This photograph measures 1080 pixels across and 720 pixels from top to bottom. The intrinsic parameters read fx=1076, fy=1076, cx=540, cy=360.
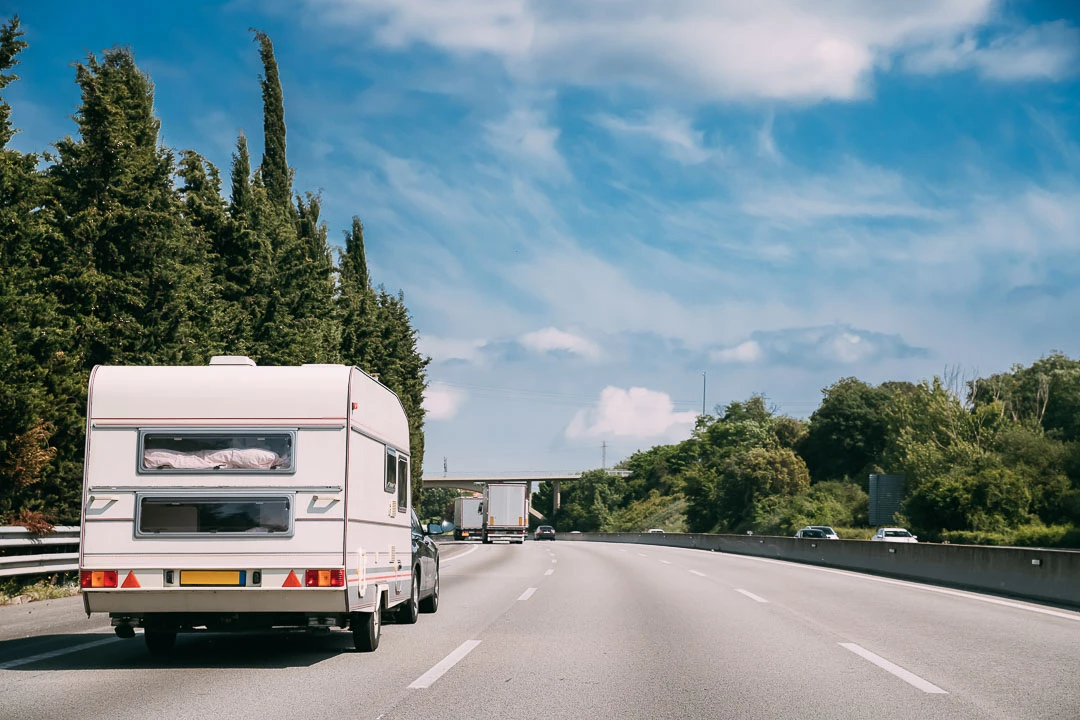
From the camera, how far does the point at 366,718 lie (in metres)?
7.32

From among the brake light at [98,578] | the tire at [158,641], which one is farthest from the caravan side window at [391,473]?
the brake light at [98,578]

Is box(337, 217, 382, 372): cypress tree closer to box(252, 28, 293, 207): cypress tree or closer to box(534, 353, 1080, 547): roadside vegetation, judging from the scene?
box(252, 28, 293, 207): cypress tree

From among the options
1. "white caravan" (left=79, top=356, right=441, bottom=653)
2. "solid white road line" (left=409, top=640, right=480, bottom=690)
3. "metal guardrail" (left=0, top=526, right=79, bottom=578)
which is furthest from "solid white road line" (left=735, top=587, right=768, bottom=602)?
"metal guardrail" (left=0, top=526, right=79, bottom=578)

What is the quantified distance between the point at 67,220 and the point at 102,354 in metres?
2.83

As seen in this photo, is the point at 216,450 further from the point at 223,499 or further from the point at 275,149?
the point at 275,149

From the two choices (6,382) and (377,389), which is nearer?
(377,389)

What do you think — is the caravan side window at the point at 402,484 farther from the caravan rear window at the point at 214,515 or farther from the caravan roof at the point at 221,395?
the caravan rear window at the point at 214,515

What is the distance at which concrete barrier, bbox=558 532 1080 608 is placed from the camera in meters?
18.5

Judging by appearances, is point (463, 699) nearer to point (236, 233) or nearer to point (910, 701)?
point (910, 701)

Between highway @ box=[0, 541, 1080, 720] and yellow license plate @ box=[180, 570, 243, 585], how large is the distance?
787 mm

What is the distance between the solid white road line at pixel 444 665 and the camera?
8.81m

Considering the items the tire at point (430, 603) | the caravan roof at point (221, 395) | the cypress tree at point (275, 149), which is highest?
the cypress tree at point (275, 149)

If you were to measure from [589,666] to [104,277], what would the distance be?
51.3 ft

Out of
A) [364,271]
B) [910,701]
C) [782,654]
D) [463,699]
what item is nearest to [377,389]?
[463,699]
